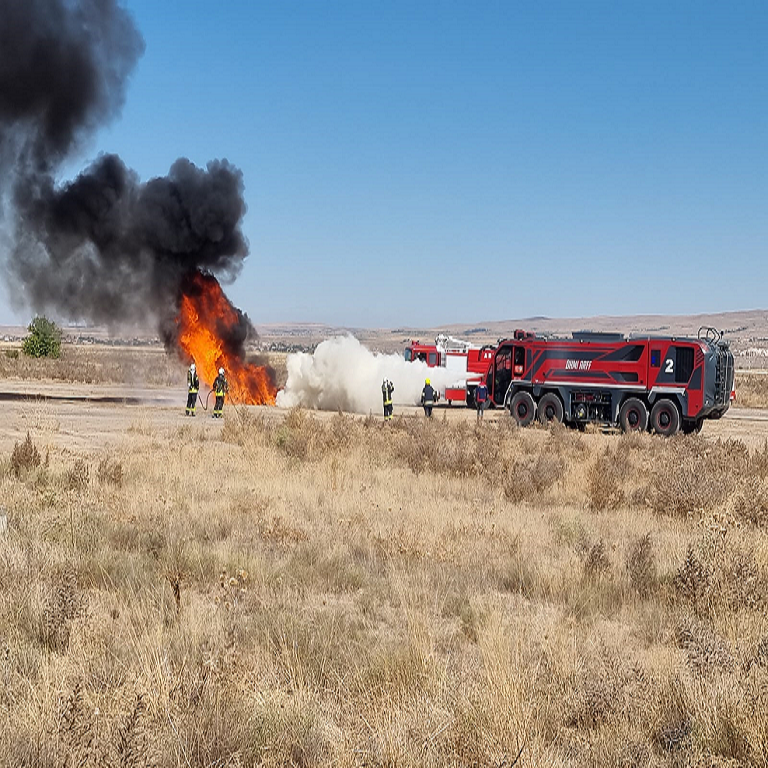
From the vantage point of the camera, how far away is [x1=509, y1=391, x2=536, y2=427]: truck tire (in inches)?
1234

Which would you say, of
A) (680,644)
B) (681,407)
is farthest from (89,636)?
(681,407)

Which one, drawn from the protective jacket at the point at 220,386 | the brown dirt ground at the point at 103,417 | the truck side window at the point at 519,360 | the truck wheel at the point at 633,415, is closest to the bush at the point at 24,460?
the brown dirt ground at the point at 103,417

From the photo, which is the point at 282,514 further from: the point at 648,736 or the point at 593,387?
the point at 593,387

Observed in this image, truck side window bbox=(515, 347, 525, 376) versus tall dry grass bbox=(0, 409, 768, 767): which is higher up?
truck side window bbox=(515, 347, 525, 376)

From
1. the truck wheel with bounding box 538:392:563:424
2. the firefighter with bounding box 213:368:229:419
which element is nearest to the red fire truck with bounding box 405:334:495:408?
the truck wheel with bounding box 538:392:563:424

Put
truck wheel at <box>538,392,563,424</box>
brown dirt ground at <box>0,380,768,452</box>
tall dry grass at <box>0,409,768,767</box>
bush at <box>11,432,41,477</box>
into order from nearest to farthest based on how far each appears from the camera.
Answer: tall dry grass at <box>0,409,768,767</box>
bush at <box>11,432,41,477</box>
brown dirt ground at <box>0,380,768,452</box>
truck wheel at <box>538,392,563,424</box>

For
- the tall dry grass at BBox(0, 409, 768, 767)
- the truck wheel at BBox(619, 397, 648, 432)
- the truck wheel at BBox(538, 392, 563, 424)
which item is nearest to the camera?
the tall dry grass at BBox(0, 409, 768, 767)

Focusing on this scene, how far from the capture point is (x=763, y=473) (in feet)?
55.7

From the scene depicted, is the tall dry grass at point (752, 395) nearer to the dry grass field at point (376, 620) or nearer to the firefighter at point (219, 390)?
the firefighter at point (219, 390)

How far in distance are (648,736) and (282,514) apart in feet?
24.9

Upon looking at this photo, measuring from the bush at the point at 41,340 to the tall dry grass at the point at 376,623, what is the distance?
57.3 metres

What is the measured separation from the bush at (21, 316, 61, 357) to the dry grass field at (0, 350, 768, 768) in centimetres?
5603

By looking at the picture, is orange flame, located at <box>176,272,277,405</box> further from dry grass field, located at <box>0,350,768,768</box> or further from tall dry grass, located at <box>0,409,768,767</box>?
tall dry grass, located at <box>0,409,768,767</box>

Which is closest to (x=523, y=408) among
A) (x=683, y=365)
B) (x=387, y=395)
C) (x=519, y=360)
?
(x=519, y=360)
